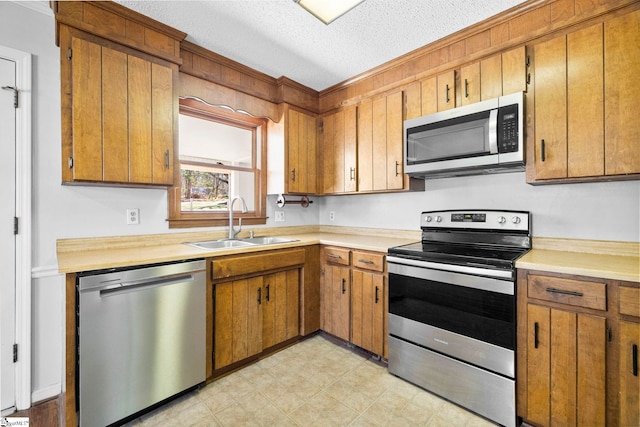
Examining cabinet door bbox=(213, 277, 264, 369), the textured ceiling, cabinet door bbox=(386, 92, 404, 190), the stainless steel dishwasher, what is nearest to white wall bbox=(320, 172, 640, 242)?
cabinet door bbox=(386, 92, 404, 190)

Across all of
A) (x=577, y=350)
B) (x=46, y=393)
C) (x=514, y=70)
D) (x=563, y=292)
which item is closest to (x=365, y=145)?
(x=514, y=70)

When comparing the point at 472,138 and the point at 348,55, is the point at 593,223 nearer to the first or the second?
the point at 472,138

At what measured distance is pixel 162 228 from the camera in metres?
2.29

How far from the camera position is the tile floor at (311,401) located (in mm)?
1657

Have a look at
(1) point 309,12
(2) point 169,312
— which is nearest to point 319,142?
(1) point 309,12

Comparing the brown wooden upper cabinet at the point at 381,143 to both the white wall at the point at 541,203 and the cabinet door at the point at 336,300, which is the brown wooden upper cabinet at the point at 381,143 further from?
the cabinet door at the point at 336,300

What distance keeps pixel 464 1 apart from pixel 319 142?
5.62ft

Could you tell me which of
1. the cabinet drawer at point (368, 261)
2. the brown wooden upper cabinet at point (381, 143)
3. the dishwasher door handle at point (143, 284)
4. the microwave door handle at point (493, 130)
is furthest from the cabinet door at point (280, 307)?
the microwave door handle at point (493, 130)

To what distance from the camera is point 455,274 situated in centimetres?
178

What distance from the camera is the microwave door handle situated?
1.88 m

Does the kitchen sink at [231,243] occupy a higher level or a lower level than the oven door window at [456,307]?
higher

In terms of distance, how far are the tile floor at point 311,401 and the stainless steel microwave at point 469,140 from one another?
1.57m

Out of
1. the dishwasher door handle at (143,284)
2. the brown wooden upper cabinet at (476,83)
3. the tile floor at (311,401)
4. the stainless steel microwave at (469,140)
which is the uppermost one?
the brown wooden upper cabinet at (476,83)

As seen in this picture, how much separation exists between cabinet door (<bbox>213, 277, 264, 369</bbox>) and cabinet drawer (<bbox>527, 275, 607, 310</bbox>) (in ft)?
5.83
